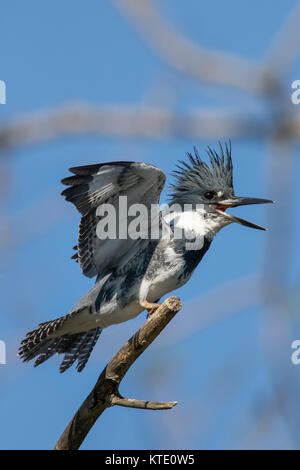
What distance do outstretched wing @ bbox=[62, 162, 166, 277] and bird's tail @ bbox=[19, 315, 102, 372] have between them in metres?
0.46

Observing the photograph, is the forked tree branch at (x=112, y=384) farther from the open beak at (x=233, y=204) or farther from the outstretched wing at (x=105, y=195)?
the open beak at (x=233, y=204)

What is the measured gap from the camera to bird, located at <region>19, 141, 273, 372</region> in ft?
14.0

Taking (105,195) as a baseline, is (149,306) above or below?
below

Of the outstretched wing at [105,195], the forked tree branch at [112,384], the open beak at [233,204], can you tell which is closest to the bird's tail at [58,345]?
the outstretched wing at [105,195]

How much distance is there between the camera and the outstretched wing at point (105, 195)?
418cm

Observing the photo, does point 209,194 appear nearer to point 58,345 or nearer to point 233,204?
point 233,204

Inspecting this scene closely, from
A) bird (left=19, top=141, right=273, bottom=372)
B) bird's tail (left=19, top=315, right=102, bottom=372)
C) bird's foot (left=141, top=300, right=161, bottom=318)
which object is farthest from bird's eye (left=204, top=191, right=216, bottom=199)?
bird's tail (left=19, top=315, right=102, bottom=372)

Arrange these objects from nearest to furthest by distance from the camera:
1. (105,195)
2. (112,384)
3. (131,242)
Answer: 1. (112,384)
2. (105,195)
3. (131,242)

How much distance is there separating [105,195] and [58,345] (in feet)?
3.80

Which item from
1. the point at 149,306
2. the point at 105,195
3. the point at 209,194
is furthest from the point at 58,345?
the point at 209,194

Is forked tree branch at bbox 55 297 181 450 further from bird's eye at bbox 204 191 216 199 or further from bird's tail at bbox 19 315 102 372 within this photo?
bird's eye at bbox 204 191 216 199

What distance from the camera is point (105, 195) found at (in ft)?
14.2
